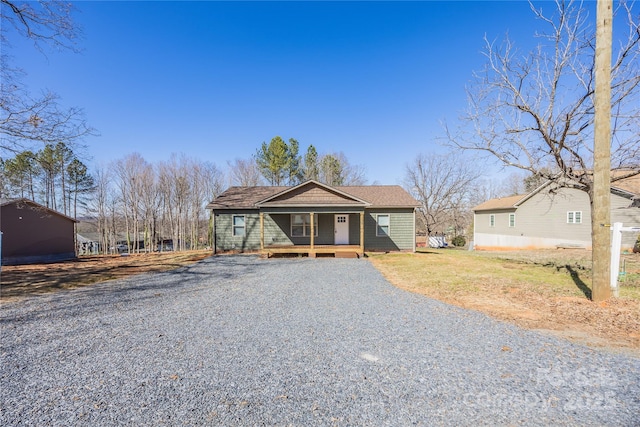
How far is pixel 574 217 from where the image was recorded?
747 inches

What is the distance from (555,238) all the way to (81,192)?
42598 mm

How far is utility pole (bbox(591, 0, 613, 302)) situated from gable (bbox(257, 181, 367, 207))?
30.0 feet

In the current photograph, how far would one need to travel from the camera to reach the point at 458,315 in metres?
5.22

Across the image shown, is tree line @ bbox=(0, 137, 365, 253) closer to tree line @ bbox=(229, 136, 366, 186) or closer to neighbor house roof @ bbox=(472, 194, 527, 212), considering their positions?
tree line @ bbox=(229, 136, 366, 186)

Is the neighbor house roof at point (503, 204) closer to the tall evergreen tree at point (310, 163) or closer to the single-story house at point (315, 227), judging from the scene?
the single-story house at point (315, 227)

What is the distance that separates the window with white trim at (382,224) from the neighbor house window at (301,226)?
12.2ft

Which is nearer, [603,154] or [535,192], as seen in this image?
[603,154]

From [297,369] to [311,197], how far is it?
11.6 m

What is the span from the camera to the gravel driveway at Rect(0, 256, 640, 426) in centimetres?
246

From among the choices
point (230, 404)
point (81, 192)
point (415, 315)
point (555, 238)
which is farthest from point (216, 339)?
point (81, 192)

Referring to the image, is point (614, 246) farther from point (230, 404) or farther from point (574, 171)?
point (230, 404)

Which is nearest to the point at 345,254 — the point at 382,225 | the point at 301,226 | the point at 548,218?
the point at 301,226

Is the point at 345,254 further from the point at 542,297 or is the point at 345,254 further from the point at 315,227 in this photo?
the point at 542,297

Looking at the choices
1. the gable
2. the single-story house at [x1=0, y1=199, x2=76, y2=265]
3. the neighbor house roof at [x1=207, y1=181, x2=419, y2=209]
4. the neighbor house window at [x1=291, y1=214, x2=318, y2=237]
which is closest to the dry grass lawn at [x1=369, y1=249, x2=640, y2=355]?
the gable
